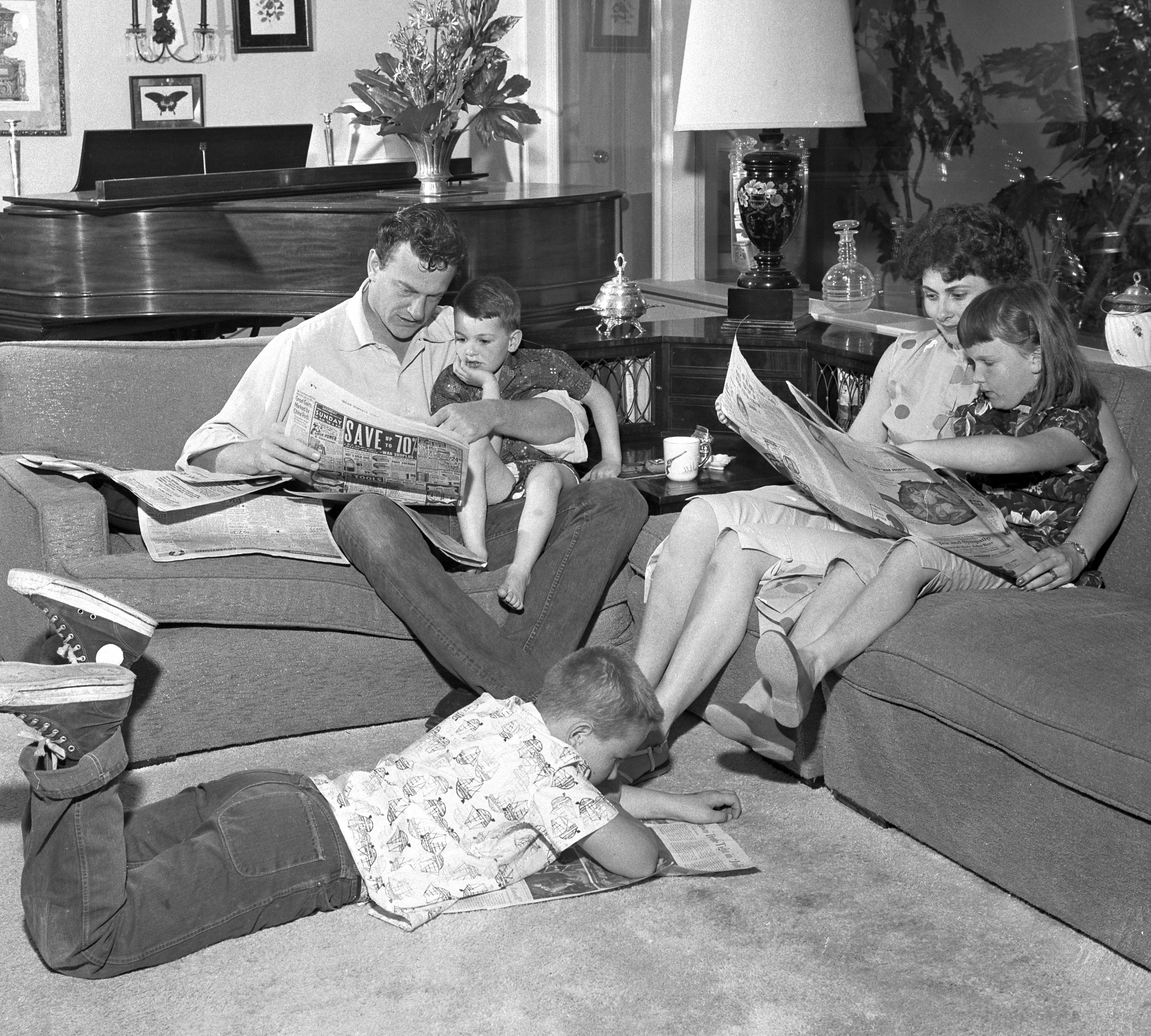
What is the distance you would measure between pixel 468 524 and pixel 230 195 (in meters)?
2.38

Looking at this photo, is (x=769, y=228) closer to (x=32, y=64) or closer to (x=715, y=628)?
(x=715, y=628)

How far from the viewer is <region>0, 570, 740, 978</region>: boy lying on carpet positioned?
6.04 ft

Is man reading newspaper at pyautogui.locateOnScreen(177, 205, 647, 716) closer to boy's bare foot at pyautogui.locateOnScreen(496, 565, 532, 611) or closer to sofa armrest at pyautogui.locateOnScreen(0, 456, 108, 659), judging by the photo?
boy's bare foot at pyautogui.locateOnScreen(496, 565, 532, 611)

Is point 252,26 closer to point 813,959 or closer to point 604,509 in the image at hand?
point 604,509

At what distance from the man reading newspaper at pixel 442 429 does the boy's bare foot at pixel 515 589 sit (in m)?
0.02

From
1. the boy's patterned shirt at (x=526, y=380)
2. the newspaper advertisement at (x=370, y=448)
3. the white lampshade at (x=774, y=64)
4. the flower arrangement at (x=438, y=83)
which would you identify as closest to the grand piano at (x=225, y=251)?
the flower arrangement at (x=438, y=83)

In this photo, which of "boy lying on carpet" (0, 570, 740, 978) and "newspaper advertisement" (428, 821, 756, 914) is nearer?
"boy lying on carpet" (0, 570, 740, 978)

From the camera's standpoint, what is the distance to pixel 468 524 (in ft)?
9.16

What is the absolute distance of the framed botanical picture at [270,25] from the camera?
6996 mm

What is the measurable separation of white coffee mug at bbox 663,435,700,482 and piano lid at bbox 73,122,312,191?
9.84ft

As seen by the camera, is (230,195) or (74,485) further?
(230,195)

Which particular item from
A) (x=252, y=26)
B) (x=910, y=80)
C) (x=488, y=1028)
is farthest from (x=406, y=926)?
(x=252, y=26)

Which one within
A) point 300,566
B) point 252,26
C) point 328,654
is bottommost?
point 328,654

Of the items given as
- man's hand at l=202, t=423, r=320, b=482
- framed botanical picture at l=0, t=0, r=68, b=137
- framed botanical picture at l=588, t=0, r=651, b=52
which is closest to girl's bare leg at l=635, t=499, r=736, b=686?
man's hand at l=202, t=423, r=320, b=482
